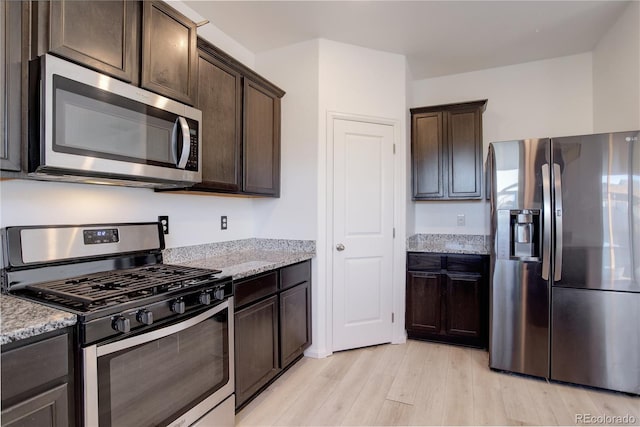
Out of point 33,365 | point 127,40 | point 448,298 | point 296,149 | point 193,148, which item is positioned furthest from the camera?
point 448,298

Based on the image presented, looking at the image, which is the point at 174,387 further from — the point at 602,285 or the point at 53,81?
the point at 602,285

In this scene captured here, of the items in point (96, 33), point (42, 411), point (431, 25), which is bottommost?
point (42, 411)

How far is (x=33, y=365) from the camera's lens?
39.5 inches

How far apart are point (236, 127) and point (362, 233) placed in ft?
4.64

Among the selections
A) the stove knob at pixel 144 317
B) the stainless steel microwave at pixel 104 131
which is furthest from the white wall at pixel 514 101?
the stove knob at pixel 144 317

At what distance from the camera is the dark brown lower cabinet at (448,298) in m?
2.93

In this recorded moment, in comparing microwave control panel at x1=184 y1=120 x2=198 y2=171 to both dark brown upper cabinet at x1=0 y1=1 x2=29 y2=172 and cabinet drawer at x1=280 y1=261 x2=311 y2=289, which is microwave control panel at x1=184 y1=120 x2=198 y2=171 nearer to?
dark brown upper cabinet at x1=0 y1=1 x2=29 y2=172

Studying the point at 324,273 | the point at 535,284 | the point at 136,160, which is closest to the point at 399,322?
the point at 324,273

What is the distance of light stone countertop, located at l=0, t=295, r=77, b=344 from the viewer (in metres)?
0.95

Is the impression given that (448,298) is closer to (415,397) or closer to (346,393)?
(415,397)

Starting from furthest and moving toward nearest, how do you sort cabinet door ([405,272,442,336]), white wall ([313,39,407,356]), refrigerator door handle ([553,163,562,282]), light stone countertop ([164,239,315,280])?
cabinet door ([405,272,442,336]), white wall ([313,39,407,356]), refrigerator door handle ([553,163,562,282]), light stone countertop ([164,239,315,280])

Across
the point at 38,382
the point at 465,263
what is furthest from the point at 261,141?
the point at 465,263

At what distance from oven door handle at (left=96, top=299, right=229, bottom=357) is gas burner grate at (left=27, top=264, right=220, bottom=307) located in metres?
0.16

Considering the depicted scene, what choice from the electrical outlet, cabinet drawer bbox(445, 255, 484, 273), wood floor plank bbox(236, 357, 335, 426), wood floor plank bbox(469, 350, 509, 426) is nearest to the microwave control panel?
the electrical outlet
